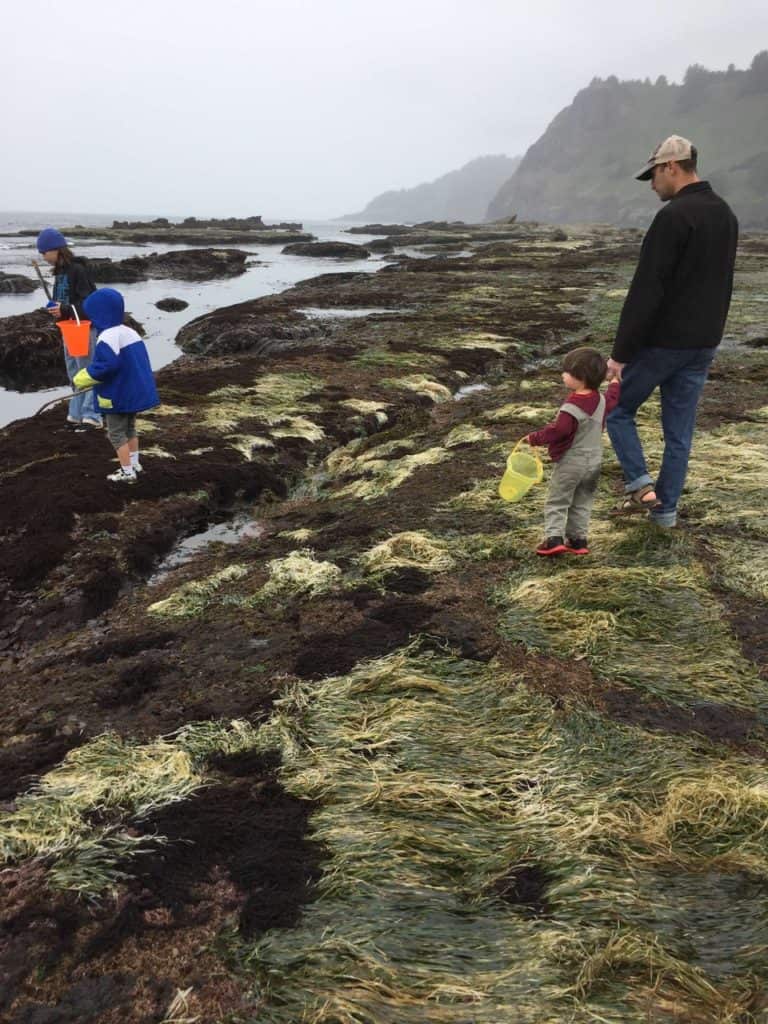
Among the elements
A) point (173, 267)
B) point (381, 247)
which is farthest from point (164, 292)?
point (381, 247)

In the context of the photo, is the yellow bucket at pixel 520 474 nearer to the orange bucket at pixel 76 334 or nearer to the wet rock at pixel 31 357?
the orange bucket at pixel 76 334

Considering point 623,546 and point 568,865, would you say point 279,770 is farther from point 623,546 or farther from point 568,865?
point 623,546

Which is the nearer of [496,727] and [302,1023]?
[302,1023]

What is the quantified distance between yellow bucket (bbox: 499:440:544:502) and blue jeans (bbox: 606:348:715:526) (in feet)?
2.52

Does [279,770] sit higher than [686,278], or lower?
lower

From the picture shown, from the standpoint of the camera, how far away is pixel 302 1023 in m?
2.20

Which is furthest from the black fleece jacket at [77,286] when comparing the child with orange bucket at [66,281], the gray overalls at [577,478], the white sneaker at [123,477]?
the gray overalls at [577,478]

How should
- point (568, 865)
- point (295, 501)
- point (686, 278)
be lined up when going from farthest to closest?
1. point (295, 501)
2. point (686, 278)
3. point (568, 865)

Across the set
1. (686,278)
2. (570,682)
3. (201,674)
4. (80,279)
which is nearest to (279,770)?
(201,674)

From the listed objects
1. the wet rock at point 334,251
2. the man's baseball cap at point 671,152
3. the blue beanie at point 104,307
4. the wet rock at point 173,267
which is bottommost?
the blue beanie at point 104,307

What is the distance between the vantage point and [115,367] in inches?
306

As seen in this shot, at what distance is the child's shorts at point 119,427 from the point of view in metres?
8.14

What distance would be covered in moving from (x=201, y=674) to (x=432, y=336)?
1724 centimetres

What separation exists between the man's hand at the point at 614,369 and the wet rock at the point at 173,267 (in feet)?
130
